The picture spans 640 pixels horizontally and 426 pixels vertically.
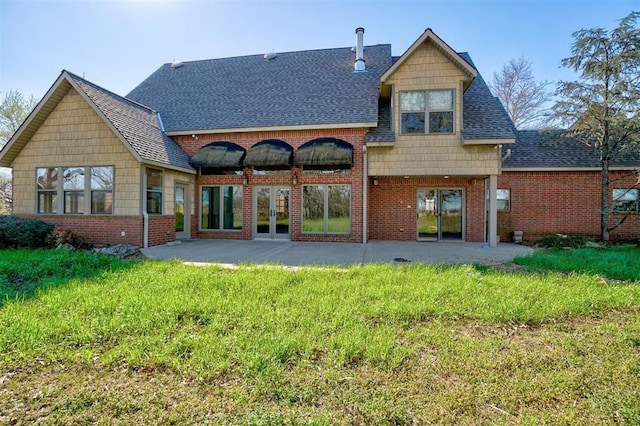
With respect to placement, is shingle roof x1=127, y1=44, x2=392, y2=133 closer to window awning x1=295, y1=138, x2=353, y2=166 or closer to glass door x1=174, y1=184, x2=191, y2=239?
window awning x1=295, y1=138, x2=353, y2=166

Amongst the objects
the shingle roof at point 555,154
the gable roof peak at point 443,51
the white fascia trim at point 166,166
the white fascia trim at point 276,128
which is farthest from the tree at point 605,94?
the white fascia trim at point 166,166

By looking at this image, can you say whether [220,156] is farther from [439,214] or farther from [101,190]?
[439,214]

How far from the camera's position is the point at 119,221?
11.3 m

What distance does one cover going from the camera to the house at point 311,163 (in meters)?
11.5

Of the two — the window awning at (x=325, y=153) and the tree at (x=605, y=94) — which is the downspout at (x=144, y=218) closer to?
the window awning at (x=325, y=153)

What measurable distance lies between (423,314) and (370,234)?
31.3 feet

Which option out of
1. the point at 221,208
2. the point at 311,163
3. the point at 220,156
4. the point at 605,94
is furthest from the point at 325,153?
the point at 605,94

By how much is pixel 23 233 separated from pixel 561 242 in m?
19.7

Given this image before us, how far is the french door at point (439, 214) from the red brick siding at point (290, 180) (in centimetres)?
332

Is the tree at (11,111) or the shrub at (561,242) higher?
the tree at (11,111)

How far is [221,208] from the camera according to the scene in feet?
46.3

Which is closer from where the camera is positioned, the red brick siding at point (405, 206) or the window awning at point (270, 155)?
the window awning at point (270, 155)

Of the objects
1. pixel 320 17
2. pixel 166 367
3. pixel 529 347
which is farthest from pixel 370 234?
pixel 166 367

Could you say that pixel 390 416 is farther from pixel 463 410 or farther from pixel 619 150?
pixel 619 150
